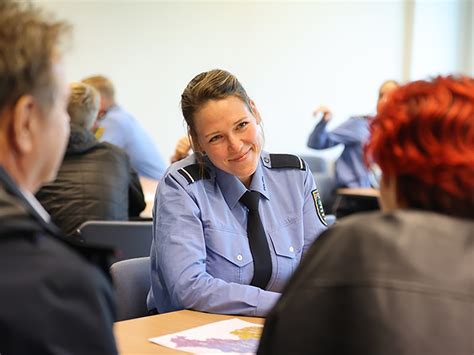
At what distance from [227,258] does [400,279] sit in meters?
1.27

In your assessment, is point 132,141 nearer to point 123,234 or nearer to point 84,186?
point 84,186

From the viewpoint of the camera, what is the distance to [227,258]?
2.17 meters

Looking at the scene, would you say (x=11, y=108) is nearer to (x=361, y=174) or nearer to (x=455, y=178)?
(x=455, y=178)

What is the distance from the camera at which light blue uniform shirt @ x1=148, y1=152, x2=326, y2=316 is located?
2.01 metres

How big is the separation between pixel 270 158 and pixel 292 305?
152 centimetres

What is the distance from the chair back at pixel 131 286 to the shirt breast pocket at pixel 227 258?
9.2 inches

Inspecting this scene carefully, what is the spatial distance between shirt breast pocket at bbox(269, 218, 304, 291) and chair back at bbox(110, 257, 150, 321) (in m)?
0.41

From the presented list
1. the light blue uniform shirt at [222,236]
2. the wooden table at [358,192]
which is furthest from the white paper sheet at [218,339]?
the wooden table at [358,192]

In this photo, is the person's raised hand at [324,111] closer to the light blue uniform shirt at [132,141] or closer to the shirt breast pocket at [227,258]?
the light blue uniform shirt at [132,141]

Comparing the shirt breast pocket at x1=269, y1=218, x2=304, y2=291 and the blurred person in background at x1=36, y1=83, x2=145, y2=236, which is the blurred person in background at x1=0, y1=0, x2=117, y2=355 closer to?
the shirt breast pocket at x1=269, y1=218, x2=304, y2=291

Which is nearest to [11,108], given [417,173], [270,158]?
[417,173]

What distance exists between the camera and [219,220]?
2.21 meters

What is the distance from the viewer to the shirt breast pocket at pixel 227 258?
217 centimetres

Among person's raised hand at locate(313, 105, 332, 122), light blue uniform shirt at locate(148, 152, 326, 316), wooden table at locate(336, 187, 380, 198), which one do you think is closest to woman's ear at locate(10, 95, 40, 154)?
light blue uniform shirt at locate(148, 152, 326, 316)
